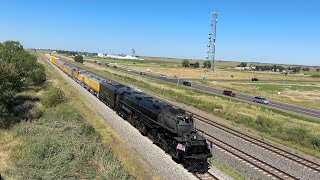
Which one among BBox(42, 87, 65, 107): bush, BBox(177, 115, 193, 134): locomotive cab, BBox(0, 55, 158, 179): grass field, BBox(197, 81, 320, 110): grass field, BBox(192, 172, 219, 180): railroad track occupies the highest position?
BBox(177, 115, 193, 134): locomotive cab

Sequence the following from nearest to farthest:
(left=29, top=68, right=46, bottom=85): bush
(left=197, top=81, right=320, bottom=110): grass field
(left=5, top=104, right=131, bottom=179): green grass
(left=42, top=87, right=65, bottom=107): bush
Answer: (left=5, top=104, right=131, bottom=179): green grass → (left=42, top=87, right=65, bottom=107): bush → (left=29, top=68, right=46, bottom=85): bush → (left=197, top=81, right=320, bottom=110): grass field

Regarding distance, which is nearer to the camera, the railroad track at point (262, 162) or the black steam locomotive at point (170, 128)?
the black steam locomotive at point (170, 128)

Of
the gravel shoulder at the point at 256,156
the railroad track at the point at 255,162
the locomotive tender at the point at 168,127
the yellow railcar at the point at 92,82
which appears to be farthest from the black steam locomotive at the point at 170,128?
the yellow railcar at the point at 92,82

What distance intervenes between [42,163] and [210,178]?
1048 centimetres

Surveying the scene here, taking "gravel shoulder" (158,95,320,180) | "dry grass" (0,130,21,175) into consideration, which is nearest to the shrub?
"gravel shoulder" (158,95,320,180)

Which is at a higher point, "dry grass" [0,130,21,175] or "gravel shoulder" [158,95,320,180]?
"dry grass" [0,130,21,175]

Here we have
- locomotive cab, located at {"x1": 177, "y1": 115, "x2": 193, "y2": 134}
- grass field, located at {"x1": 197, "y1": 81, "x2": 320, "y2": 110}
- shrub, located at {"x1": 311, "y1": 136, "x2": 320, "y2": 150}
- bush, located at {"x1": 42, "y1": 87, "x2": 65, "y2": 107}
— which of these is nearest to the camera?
locomotive cab, located at {"x1": 177, "y1": 115, "x2": 193, "y2": 134}

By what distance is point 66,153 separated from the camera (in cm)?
2073

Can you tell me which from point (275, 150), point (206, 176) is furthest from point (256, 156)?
point (206, 176)

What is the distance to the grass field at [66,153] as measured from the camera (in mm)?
18533

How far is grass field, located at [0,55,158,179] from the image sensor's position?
1853 centimetres

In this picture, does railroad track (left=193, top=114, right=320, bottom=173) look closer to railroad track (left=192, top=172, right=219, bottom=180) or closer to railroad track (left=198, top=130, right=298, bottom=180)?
railroad track (left=198, top=130, right=298, bottom=180)

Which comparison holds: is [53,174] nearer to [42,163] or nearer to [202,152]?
[42,163]

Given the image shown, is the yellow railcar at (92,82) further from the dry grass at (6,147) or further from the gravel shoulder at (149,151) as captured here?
the dry grass at (6,147)
